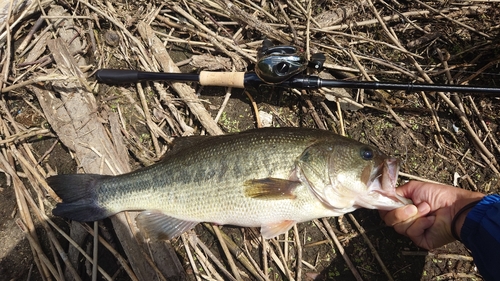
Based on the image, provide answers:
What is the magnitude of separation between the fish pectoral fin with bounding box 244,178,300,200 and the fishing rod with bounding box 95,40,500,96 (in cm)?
102

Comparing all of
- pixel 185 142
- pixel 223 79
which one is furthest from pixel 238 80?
pixel 185 142

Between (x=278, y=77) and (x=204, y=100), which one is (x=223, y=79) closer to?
(x=204, y=100)

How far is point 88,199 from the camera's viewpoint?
317cm

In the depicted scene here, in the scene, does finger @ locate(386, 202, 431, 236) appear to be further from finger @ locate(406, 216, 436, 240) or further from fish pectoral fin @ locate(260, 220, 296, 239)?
fish pectoral fin @ locate(260, 220, 296, 239)

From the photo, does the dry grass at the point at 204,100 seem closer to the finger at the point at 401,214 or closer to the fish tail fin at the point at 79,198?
the fish tail fin at the point at 79,198

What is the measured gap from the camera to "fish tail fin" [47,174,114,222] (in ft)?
10.4

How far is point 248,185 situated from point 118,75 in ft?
6.16

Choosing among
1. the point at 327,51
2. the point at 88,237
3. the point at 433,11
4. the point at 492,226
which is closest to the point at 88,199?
the point at 88,237

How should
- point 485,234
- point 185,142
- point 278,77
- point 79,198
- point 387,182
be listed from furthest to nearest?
point 185,142 → point 278,77 → point 79,198 → point 387,182 → point 485,234

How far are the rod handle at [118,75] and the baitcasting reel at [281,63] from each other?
4.37 feet

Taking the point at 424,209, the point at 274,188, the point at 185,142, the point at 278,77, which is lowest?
the point at 424,209

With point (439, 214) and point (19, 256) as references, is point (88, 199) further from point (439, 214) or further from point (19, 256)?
point (439, 214)

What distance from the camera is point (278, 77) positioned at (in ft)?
10.8

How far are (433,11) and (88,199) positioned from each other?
13.9ft
